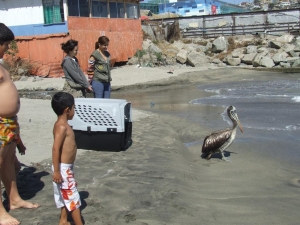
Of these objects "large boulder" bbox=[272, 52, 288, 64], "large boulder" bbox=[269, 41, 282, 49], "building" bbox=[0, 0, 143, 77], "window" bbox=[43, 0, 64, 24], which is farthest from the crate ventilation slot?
"large boulder" bbox=[269, 41, 282, 49]

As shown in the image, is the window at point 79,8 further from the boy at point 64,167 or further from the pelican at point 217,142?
the boy at point 64,167

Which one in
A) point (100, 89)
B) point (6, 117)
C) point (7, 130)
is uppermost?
point (6, 117)

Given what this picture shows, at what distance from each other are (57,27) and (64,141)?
2182 centimetres

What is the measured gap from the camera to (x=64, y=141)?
407cm

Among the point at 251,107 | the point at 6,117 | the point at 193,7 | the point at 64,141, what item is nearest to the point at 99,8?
the point at 251,107

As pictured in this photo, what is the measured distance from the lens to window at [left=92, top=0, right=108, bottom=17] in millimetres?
27173

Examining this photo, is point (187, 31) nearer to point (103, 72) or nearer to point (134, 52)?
point (134, 52)

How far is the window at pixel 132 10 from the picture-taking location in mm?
31212

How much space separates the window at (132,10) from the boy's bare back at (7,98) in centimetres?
2786

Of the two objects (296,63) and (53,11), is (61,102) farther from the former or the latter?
(296,63)

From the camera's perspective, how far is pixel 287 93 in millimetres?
16406

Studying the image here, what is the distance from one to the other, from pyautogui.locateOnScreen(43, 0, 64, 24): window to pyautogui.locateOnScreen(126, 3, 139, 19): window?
717 centimetres

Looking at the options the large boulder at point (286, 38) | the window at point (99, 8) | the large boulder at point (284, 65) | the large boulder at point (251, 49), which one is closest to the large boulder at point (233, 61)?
the large boulder at point (251, 49)

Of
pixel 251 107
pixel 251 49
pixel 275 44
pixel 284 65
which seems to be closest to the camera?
pixel 251 107
